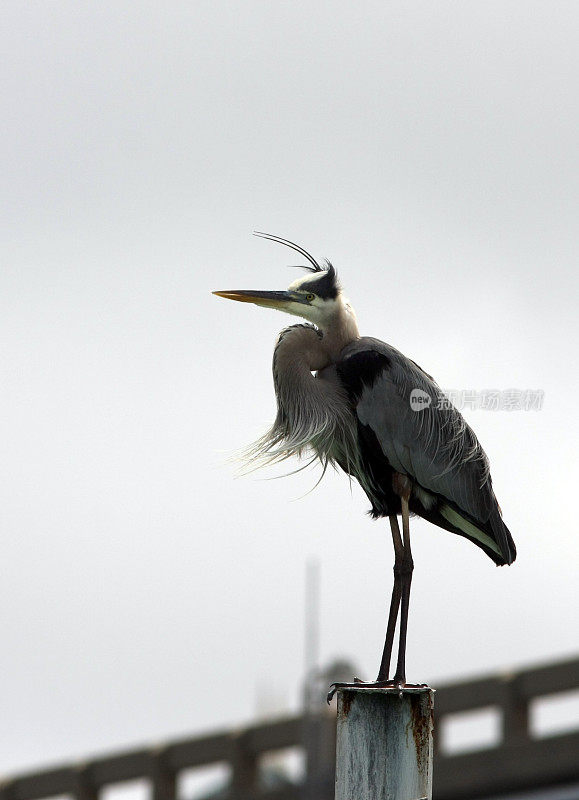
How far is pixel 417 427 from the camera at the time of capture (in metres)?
6.42

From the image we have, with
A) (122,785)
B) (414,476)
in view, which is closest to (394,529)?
(414,476)

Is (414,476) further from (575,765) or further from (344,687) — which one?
(575,765)

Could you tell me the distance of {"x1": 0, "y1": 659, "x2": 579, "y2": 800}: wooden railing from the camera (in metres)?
12.6

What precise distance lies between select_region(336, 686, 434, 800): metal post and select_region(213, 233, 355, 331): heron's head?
1.93 m

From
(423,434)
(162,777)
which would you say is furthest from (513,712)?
(423,434)

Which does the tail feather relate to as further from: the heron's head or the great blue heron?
the heron's head

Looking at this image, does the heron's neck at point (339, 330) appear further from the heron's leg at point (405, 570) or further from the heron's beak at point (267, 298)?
the heron's leg at point (405, 570)

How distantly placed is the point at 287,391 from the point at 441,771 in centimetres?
830

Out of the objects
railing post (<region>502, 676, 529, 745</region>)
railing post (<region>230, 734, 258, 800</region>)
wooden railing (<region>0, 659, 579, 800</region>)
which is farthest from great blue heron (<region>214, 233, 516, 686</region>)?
railing post (<region>230, 734, 258, 800</region>)

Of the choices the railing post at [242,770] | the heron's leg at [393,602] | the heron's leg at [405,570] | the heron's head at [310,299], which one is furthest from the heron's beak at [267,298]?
the railing post at [242,770]

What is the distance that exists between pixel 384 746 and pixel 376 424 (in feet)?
5.81

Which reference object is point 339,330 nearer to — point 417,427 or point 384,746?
point 417,427

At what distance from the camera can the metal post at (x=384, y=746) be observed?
5.00m

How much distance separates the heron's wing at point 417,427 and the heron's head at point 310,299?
0.19m
